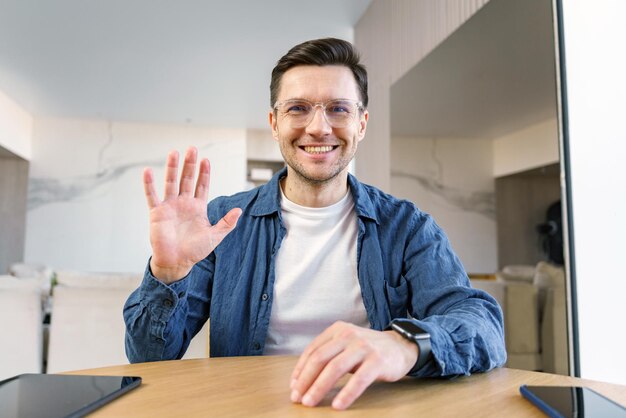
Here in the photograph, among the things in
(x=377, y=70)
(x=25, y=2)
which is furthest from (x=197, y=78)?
(x=377, y=70)

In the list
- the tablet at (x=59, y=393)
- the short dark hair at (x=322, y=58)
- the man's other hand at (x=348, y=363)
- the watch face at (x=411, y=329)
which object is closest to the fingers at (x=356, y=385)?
the man's other hand at (x=348, y=363)

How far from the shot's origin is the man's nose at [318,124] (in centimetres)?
122

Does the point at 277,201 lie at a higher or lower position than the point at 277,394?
higher

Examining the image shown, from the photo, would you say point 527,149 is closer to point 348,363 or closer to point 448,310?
point 448,310

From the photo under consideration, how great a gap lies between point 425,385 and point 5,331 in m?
2.01

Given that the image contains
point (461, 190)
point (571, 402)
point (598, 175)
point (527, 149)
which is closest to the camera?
point (571, 402)

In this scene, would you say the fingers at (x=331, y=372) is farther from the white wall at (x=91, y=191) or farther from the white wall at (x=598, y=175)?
the white wall at (x=91, y=191)

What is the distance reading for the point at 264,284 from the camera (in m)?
1.17

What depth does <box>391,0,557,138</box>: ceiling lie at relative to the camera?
1.96m

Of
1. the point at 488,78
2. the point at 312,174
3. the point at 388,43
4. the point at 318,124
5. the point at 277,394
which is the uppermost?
the point at 388,43

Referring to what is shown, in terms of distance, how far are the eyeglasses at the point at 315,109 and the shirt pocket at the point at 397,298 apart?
0.39 m

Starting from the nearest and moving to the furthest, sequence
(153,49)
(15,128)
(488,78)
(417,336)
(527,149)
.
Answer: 1. (417,336)
2. (527,149)
3. (488,78)
4. (153,49)
5. (15,128)

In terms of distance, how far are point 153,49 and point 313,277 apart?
14.6 ft

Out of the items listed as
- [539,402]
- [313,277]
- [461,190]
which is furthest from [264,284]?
[461,190]
